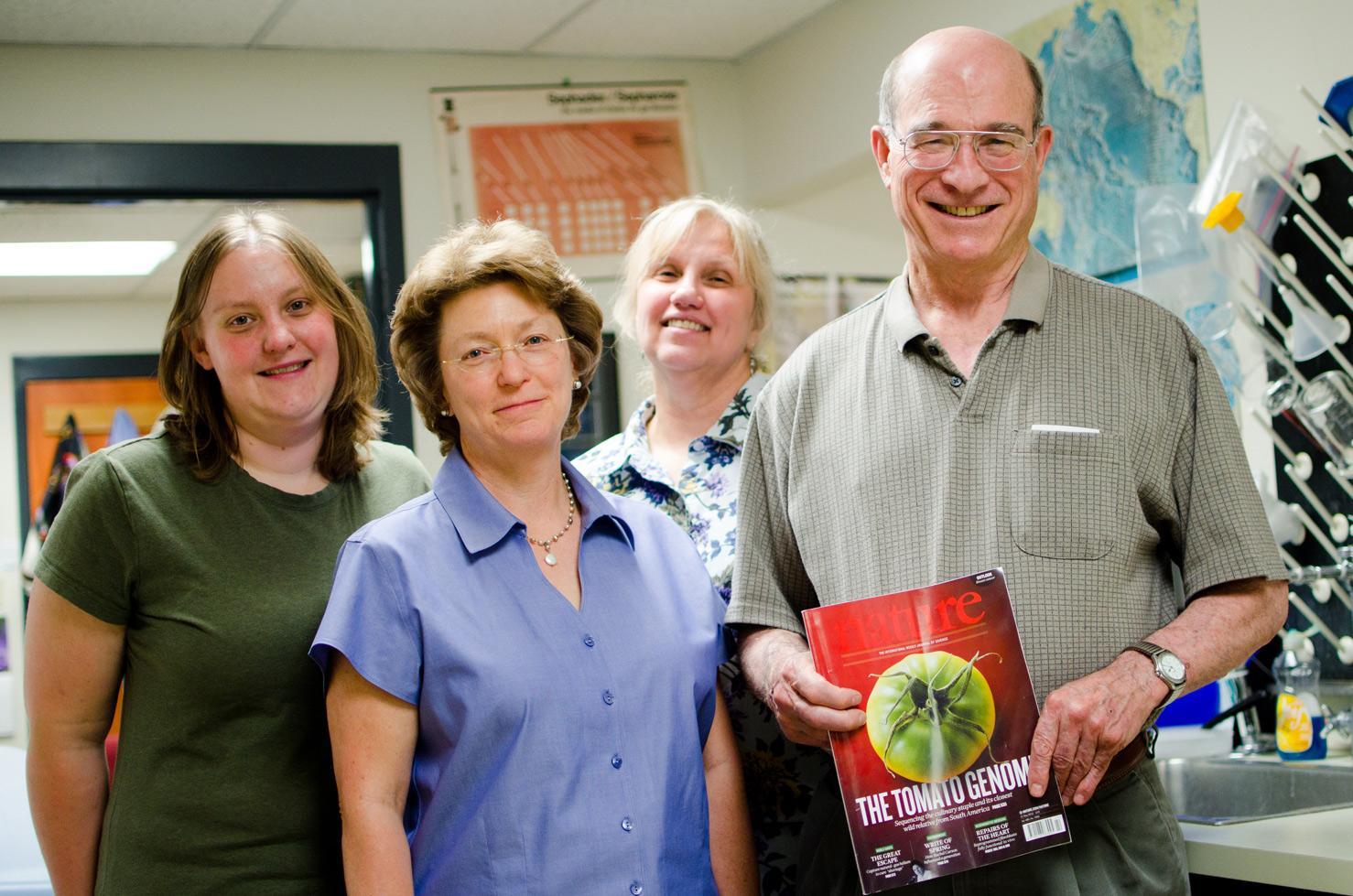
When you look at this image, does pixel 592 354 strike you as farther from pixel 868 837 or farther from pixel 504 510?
pixel 868 837

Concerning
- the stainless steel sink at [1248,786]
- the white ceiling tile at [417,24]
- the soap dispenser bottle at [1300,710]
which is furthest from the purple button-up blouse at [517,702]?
the white ceiling tile at [417,24]

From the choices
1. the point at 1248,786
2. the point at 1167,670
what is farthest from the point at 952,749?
the point at 1248,786

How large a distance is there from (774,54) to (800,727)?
2.92 m

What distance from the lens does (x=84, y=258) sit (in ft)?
19.1

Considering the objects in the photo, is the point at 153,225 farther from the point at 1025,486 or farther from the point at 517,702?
the point at 1025,486

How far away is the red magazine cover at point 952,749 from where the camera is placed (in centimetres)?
139

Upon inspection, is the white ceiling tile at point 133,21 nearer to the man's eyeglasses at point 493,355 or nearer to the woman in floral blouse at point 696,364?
the woman in floral blouse at point 696,364

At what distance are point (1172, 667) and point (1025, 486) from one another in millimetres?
242

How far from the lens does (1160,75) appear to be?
282cm

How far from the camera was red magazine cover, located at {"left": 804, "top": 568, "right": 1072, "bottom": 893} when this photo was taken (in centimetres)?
139

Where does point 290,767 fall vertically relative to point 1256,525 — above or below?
below

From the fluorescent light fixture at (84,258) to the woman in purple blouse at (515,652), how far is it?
14.8 ft

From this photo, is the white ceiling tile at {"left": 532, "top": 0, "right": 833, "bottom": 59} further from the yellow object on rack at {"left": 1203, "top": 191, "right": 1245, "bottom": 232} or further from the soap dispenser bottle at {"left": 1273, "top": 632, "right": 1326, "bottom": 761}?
the soap dispenser bottle at {"left": 1273, "top": 632, "right": 1326, "bottom": 761}

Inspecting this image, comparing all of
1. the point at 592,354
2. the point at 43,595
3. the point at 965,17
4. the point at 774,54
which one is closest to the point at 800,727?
the point at 592,354
